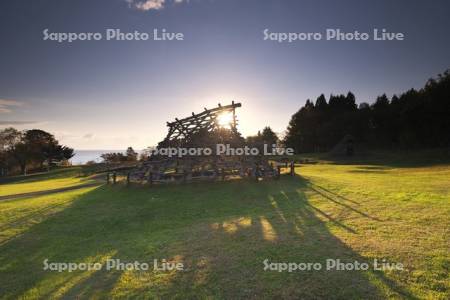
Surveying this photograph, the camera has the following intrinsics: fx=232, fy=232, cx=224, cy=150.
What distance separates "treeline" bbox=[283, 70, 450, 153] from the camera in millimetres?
41938

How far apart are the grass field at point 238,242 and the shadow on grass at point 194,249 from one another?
0.03m

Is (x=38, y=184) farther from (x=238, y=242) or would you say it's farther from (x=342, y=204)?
(x=342, y=204)

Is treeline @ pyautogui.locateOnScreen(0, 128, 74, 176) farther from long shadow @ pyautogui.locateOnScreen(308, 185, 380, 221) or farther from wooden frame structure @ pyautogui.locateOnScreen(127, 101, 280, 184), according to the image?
long shadow @ pyautogui.locateOnScreen(308, 185, 380, 221)

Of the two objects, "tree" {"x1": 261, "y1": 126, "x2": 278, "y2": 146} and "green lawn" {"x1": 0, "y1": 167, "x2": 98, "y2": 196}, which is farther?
"tree" {"x1": 261, "y1": 126, "x2": 278, "y2": 146}

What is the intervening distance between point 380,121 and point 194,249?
6455 cm

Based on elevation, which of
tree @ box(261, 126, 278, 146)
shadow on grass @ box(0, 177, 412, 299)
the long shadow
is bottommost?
shadow on grass @ box(0, 177, 412, 299)

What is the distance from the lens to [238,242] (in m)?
7.00

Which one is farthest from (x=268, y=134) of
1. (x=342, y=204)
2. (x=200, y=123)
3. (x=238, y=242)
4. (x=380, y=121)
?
(x=238, y=242)

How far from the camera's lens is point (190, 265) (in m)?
5.95

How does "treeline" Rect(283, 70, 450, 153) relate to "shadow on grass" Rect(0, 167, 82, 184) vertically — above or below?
above

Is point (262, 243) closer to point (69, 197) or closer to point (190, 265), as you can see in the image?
point (190, 265)

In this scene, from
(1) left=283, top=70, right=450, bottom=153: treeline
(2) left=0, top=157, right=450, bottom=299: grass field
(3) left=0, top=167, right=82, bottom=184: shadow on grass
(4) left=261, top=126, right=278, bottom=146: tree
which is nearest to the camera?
(2) left=0, top=157, right=450, bottom=299: grass field

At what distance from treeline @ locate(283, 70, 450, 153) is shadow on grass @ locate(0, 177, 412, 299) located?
4615 cm

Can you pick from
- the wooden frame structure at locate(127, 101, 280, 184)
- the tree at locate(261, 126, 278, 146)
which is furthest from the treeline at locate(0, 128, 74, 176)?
the tree at locate(261, 126, 278, 146)
